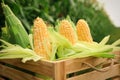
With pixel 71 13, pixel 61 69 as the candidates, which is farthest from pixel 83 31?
pixel 71 13

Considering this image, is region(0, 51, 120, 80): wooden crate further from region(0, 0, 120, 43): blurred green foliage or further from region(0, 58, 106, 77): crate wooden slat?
region(0, 0, 120, 43): blurred green foliage

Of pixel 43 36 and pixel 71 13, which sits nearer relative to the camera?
pixel 43 36

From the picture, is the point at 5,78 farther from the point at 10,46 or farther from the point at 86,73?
the point at 86,73

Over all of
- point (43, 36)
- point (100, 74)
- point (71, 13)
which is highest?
point (71, 13)

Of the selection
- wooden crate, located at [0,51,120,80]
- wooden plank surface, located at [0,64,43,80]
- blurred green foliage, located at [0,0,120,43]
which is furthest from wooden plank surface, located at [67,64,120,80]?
blurred green foliage, located at [0,0,120,43]

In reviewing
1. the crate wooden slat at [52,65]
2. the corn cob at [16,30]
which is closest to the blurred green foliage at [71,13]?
the corn cob at [16,30]

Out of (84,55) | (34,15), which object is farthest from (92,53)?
(34,15)

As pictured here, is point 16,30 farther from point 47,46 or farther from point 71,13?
point 71,13
